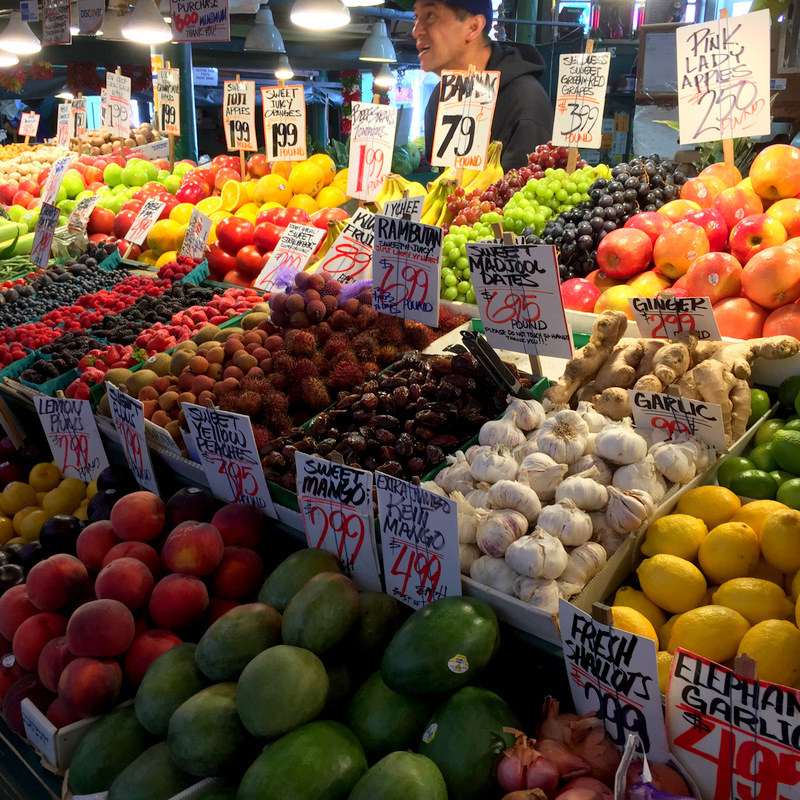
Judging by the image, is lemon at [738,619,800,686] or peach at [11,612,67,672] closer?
lemon at [738,619,800,686]

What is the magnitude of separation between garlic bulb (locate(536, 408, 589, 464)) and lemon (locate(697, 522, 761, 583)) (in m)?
0.37

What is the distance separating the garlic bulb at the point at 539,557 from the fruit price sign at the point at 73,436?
1614 millimetres

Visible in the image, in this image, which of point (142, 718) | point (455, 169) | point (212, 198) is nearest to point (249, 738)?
point (142, 718)

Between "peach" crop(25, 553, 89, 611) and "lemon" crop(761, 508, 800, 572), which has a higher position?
→ "lemon" crop(761, 508, 800, 572)

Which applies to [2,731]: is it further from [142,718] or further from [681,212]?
[681,212]

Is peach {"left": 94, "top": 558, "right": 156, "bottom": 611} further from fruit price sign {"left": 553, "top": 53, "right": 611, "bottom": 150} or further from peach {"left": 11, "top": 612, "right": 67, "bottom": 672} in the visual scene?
fruit price sign {"left": 553, "top": 53, "right": 611, "bottom": 150}

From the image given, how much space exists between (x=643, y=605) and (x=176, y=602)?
1081 mm

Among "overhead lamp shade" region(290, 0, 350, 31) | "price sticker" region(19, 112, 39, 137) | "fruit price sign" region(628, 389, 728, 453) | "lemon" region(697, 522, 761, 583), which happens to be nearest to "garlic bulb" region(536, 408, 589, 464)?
"fruit price sign" region(628, 389, 728, 453)

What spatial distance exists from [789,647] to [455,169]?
335 centimetres

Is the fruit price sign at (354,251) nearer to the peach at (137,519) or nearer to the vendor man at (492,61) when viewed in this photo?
the peach at (137,519)

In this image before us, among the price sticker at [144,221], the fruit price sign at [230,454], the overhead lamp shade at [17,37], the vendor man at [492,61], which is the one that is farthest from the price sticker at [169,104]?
the fruit price sign at [230,454]

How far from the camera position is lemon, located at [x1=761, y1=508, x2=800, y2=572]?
4.72 ft

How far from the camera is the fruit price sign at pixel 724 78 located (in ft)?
8.57

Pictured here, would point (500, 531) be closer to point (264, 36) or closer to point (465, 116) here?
point (465, 116)
